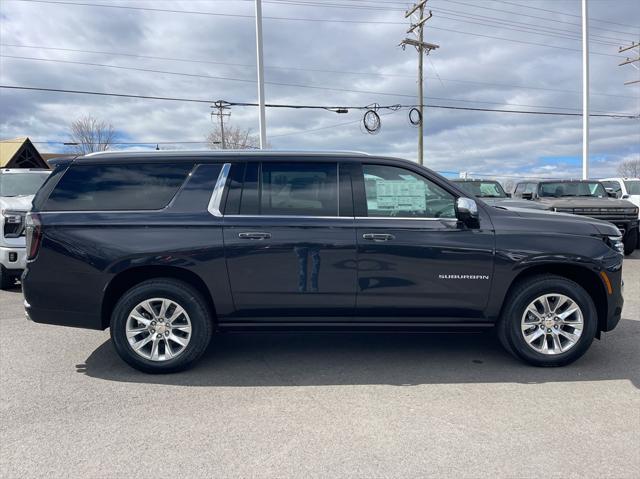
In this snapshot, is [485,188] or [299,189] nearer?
[299,189]

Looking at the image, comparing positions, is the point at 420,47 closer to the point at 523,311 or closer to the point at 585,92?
the point at 585,92

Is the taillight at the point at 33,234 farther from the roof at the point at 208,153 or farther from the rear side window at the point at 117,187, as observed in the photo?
the roof at the point at 208,153

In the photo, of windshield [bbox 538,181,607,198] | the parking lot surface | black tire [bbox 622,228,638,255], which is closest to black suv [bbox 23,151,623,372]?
the parking lot surface

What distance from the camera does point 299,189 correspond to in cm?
446

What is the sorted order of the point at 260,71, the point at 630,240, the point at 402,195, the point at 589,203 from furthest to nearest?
the point at 260,71
the point at 630,240
the point at 589,203
the point at 402,195

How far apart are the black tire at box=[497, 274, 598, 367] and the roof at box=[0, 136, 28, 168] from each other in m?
27.5

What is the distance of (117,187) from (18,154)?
27.3 meters

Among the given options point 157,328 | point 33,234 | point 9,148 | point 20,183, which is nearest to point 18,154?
point 9,148

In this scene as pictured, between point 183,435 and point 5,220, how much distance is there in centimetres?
613

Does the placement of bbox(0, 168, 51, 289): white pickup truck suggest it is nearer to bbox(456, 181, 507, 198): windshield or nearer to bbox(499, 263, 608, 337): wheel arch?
bbox(499, 263, 608, 337): wheel arch

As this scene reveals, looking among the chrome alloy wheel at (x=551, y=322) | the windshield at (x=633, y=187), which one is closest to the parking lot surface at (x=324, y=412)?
the chrome alloy wheel at (x=551, y=322)

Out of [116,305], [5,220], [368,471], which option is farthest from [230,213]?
[5,220]

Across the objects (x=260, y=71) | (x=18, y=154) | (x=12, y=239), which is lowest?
(x=12, y=239)

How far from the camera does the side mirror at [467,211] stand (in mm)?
4219
